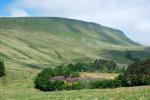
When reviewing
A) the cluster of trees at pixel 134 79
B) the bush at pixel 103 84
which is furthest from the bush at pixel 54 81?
the cluster of trees at pixel 134 79

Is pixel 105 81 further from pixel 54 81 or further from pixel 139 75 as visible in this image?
pixel 54 81

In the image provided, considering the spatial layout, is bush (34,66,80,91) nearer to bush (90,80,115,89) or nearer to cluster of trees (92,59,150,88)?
bush (90,80,115,89)

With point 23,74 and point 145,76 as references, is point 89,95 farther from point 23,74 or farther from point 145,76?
point 23,74

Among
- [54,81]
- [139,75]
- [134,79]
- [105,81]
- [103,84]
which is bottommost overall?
[103,84]

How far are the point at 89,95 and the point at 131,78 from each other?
26785mm

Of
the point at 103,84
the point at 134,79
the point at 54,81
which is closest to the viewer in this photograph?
the point at 134,79

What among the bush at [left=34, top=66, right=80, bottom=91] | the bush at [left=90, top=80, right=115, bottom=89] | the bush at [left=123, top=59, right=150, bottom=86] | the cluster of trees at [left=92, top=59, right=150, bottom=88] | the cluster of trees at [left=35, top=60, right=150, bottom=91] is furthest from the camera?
the bush at [left=34, top=66, right=80, bottom=91]

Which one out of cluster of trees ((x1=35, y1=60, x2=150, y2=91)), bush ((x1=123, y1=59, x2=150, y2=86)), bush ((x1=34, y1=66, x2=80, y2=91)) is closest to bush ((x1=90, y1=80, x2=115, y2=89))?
cluster of trees ((x1=35, y1=60, x2=150, y2=91))

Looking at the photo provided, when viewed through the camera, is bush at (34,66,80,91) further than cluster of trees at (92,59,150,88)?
Yes

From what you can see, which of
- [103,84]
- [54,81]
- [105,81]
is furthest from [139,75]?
[54,81]

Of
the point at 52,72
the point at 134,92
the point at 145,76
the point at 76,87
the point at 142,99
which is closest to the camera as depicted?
the point at 142,99

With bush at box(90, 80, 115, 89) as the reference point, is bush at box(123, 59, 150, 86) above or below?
above

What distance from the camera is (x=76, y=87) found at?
7406 cm

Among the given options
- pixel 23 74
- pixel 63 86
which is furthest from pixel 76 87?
pixel 23 74
